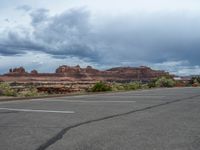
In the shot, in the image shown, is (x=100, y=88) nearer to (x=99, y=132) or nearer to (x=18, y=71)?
(x=99, y=132)

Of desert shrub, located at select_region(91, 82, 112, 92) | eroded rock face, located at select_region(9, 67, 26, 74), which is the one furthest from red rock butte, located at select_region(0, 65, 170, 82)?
desert shrub, located at select_region(91, 82, 112, 92)

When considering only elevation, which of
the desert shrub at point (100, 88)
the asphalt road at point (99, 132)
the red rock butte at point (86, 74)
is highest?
the red rock butte at point (86, 74)

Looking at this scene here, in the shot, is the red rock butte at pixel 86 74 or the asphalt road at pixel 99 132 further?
the red rock butte at pixel 86 74

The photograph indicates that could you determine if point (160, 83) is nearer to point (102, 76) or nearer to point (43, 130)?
point (43, 130)

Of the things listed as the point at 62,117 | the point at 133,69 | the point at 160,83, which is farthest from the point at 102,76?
the point at 62,117

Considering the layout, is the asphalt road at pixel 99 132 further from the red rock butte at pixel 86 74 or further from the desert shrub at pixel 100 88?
the red rock butte at pixel 86 74

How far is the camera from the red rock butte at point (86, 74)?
464 feet

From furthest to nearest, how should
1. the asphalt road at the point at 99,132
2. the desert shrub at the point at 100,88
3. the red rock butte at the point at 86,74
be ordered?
the red rock butte at the point at 86,74 → the desert shrub at the point at 100,88 → the asphalt road at the point at 99,132

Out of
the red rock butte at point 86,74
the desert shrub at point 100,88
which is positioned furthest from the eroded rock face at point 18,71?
the desert shrub at point 100,88

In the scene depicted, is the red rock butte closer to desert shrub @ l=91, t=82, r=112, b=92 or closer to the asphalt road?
desert shrub @ l=91, t=82, r=112, b=92

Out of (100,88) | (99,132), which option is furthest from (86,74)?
(99,132)

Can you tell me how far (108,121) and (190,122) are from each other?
91.3 inches

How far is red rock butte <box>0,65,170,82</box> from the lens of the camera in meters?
141

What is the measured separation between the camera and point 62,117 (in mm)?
12312
